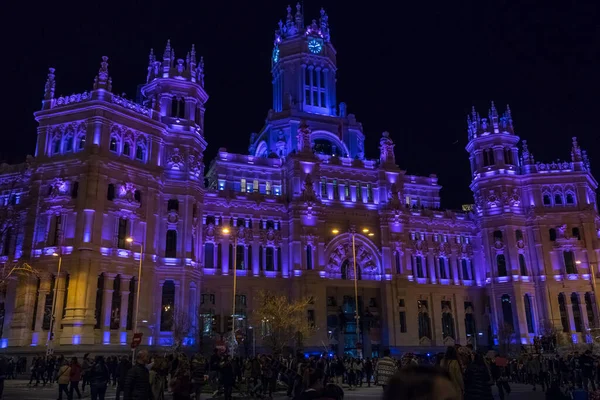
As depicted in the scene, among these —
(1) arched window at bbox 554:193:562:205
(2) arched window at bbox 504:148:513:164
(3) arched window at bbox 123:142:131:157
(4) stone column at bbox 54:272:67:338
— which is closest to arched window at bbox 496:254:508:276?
(1) arched window at bbox 554:193:562:205

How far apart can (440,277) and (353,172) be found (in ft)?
63.2

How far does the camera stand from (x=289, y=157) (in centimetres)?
7188

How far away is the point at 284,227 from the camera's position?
6981cm

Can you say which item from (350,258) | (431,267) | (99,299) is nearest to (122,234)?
(99,299)

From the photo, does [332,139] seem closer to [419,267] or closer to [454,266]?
[419,267]

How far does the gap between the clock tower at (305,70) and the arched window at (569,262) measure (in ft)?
129

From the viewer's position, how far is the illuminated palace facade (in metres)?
51.8

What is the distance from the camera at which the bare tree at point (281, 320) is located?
5662 centimetres

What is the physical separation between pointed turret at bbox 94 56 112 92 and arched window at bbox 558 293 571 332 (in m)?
61.0

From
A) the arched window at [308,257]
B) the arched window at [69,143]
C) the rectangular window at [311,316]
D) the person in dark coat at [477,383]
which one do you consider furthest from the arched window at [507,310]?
the person in dark coat at [477,383]

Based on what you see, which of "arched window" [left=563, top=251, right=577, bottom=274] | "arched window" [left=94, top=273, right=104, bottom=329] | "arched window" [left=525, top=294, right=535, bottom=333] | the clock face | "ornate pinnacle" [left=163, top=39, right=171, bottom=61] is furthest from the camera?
the clock face

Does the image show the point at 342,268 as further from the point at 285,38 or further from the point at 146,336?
the point at 285,38

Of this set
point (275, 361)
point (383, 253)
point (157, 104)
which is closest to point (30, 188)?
point (157, 104)

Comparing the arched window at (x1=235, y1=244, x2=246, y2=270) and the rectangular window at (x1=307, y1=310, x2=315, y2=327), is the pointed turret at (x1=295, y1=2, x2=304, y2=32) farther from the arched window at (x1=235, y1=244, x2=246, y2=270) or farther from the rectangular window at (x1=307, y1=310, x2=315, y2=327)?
the rectangular window at (x1=307, y1=310, x2=315, y2=327)
